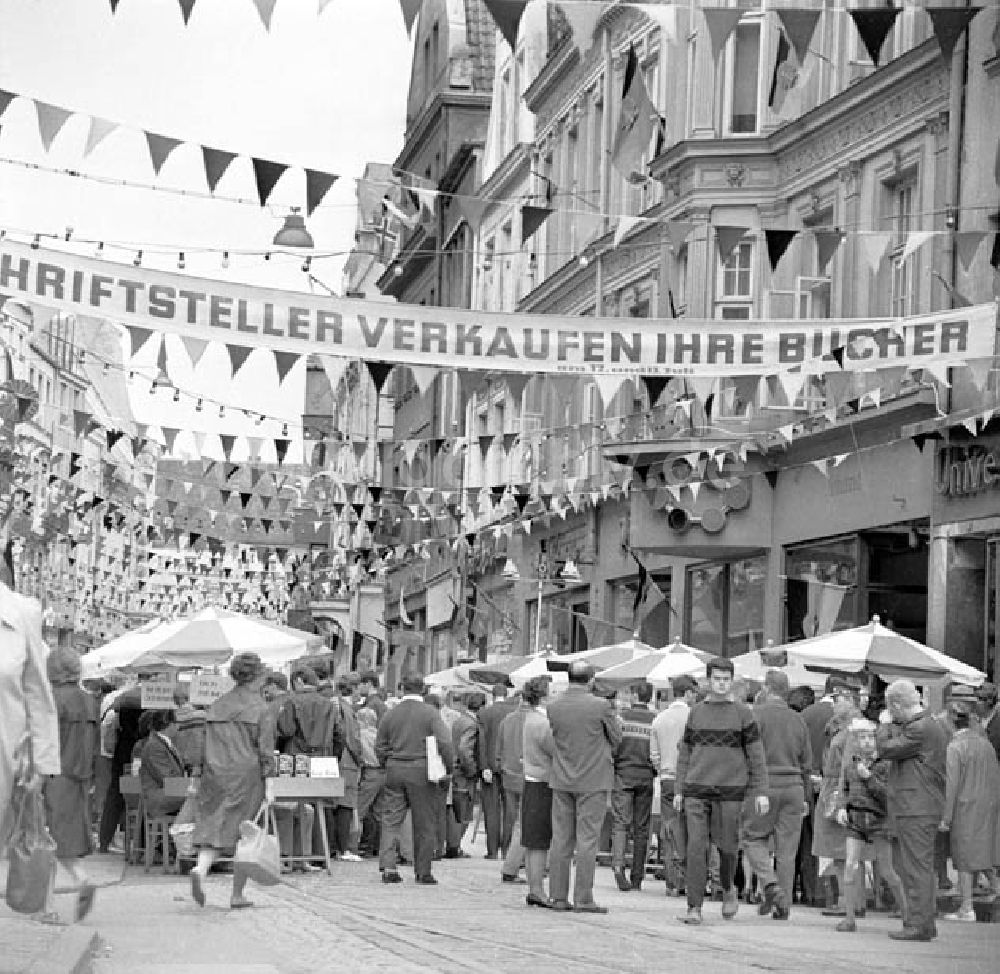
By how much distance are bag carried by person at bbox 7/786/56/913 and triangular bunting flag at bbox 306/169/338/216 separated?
41.1 ft

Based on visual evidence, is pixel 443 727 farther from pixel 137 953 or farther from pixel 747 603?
pixel 747 603

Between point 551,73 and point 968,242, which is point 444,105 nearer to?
point 551,73

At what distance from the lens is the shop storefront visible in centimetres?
2914

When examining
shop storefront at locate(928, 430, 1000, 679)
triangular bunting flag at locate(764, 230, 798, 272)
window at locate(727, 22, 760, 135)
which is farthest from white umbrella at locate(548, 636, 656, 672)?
window at locate(727, 22, 760, 135)

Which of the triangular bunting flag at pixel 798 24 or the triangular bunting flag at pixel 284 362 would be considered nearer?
the triangular bunting flag at pixel 798 24

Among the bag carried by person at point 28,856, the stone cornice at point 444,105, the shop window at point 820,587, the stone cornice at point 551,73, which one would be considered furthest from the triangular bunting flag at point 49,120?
the stone cornice at point 444,105

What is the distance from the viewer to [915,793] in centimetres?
1756

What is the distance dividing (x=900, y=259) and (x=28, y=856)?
73.0ft

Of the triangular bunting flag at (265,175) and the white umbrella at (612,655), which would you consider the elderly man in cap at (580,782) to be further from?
the white umbrella at (612,655)

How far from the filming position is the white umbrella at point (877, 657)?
2355cm

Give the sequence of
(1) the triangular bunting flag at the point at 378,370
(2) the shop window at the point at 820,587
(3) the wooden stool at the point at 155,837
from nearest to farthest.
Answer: (3) the wooden stool at the point at 155,837 → (1) the triangular bunting flag at the point at 378,370 → (2) the shop window at the point at 820,587

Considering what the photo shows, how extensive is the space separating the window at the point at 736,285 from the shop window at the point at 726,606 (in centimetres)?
384

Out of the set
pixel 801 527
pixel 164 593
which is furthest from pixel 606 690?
pixel 164 593

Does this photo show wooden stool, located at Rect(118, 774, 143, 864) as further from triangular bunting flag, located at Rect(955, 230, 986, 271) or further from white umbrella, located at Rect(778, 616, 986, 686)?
triangular bunting flag, located at Rect(955, 230, 986, 271)
